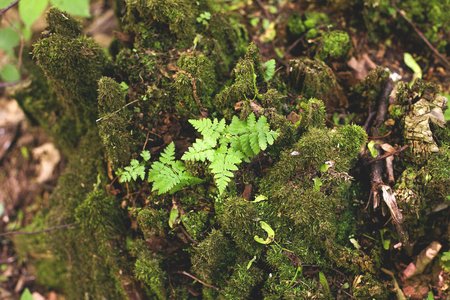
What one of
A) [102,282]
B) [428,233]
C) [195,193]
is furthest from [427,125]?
[102,282]

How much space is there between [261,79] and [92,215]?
2391mm

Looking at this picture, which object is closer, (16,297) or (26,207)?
(16,297)

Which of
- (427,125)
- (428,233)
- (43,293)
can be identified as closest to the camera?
(427,125)

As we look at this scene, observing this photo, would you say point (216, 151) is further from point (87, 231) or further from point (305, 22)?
point (305, 22)

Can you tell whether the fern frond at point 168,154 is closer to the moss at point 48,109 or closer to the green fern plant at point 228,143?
the green fern plant at point 228,143

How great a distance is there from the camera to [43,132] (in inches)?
226

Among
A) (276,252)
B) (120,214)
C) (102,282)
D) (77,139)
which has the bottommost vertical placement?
(102,282)

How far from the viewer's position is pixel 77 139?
4.11 metres

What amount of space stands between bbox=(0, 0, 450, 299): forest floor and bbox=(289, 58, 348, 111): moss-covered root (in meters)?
0.29

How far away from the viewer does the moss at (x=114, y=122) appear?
2887 millimetres

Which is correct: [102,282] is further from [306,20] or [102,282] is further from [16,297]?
[306,20]

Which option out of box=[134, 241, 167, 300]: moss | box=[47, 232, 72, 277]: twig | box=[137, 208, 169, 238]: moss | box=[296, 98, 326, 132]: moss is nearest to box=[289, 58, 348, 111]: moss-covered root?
box=[296, 98, 326, 132]: moss

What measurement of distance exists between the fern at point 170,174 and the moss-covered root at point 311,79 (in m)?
1.53

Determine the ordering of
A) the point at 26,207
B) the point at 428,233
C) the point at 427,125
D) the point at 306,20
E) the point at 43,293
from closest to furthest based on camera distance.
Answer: the point at 427,125, the point at 428,233, the point at 306,20, the point at 43,293, the point at 26,207
